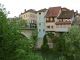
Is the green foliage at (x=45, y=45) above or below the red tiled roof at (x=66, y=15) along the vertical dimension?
below

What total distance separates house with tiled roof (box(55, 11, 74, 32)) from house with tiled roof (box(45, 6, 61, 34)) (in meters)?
1.12

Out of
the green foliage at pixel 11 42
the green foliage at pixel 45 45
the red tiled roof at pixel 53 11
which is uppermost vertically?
the red tiled roof at pixel 53 11

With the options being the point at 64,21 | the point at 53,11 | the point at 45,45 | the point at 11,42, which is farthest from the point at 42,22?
the point at 11,42

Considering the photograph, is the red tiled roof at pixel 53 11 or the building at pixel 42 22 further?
the building at pixel 42 22

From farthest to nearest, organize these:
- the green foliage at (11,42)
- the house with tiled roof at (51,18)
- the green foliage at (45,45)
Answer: the house with tiled roof at (51,18) < the green foliage at (45,45) < the green foliage at (11,42)

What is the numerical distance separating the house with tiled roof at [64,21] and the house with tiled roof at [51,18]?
1124mm

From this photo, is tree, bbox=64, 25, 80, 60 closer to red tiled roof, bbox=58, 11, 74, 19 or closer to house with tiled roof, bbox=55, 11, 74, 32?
house with tiled roof, bbox=55, 11, 74, 32

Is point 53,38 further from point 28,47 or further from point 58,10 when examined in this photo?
point 28,47

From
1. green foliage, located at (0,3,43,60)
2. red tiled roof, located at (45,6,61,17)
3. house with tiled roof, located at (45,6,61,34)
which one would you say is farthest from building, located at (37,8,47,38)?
green foliage, located at (0,3,43,60)

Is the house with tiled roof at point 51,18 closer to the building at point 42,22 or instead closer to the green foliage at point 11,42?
the building at point 42,22

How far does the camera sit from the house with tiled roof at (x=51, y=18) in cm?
3862

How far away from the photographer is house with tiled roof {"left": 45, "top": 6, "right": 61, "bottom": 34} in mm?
38625

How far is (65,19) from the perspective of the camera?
36.8m

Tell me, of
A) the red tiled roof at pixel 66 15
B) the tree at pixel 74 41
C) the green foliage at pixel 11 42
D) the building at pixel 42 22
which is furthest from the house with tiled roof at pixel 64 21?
the green foliage at pixel 11 42
